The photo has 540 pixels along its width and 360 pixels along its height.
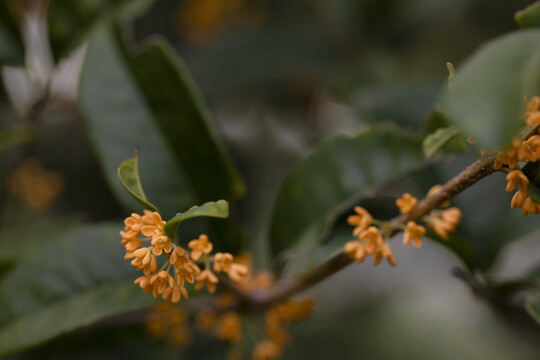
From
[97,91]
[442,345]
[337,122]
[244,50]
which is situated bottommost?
[442,345]

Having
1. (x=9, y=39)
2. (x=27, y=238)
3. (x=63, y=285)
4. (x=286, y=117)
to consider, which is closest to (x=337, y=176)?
(x=63, y=285)

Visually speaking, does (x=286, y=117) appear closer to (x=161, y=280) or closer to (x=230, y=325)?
(x=230, y=325)

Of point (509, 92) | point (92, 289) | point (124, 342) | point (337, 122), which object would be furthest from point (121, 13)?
point (337, 122)

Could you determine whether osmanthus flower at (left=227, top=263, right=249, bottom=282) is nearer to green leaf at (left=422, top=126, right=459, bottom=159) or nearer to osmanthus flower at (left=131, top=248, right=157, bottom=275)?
osmanthus flower at (left=131, top=248, right=157, bottom=275)

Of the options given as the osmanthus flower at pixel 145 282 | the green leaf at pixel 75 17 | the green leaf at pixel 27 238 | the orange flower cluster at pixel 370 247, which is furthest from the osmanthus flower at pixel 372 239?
the green leaf at pixel 75 17

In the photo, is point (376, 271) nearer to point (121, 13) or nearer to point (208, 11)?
point (208, 11)
